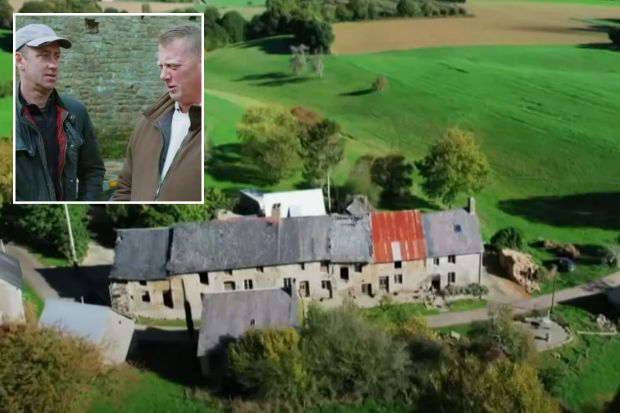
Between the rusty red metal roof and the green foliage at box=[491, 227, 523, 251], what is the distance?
24.0 feet

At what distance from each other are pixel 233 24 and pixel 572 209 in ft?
182

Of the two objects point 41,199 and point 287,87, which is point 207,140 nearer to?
point 287,87

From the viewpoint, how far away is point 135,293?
46.1 m

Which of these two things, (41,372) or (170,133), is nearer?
(170,133)

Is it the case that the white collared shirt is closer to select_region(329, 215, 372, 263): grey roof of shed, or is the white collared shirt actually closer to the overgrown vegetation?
the overgrown vegetation

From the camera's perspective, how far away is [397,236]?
4756 cm

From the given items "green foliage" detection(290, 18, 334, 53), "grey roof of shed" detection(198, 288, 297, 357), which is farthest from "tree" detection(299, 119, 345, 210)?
"green foliage" detection(290, 18, 334, 53)

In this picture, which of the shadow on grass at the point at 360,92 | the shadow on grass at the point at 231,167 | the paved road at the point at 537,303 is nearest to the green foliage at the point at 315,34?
the shadow on grass at the point at 360,92

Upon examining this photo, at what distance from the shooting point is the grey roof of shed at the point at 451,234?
47250 millimetres

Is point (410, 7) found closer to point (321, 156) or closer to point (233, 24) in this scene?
point (233, 24)

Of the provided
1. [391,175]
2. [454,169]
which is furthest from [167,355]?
[454,169]

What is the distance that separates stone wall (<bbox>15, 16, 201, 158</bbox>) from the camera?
3117 centimetres

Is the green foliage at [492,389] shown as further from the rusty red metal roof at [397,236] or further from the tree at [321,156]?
the tree at [321,156]

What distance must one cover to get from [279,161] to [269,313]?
80.6 ft
